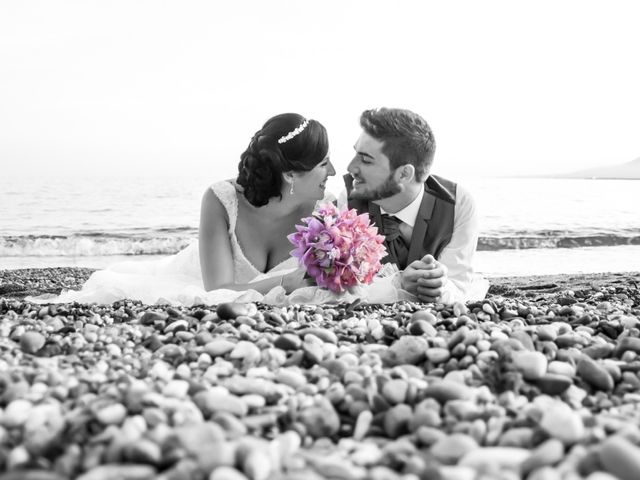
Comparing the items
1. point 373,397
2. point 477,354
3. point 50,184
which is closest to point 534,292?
point 477,354

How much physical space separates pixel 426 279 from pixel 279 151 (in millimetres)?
1912

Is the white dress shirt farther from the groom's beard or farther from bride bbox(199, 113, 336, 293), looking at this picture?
bride bbox(199, 113, 336, 293)

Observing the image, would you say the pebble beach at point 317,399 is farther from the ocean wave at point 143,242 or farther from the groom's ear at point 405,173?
the ocean wave at point 143,242

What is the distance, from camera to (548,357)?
2.96 m

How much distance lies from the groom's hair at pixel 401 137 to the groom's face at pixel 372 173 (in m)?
0.06

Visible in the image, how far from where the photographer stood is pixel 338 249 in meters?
5.03

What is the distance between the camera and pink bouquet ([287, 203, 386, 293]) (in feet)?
16.6

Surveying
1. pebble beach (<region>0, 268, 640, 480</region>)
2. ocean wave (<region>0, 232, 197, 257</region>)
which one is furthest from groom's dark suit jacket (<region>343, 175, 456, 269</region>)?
ocean wave (<region>0, 232, 197, 257</region>)

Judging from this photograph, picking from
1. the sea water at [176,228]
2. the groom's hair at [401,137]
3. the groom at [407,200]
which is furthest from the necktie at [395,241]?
the sea water at [176,228]

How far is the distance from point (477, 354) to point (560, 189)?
35.2m

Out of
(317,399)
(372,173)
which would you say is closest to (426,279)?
(372,173)

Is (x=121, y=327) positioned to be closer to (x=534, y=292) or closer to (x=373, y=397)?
(x=373, y=397)

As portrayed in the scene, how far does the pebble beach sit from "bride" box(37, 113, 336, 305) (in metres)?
2.38

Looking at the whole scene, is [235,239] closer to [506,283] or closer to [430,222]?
[430,222]
